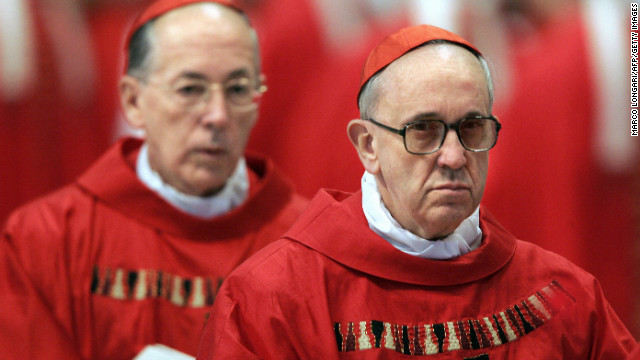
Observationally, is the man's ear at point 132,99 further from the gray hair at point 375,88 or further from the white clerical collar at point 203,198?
the gray hair at point 375,88

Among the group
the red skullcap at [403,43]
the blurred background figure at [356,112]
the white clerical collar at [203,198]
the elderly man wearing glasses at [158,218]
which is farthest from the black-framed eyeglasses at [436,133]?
the white clerical collar at [203,198]

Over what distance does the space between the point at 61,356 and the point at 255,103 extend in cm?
95

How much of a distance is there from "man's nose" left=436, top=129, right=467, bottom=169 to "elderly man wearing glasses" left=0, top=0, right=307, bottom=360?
3.35 ft

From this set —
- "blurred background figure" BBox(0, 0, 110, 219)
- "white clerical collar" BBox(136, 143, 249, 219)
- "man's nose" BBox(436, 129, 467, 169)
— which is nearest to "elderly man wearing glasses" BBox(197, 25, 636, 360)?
"man's nose" BBox(436, 129, 467, 169)

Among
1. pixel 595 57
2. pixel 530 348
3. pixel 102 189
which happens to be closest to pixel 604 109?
pixel 595 57

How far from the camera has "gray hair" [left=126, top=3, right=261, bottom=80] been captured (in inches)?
114

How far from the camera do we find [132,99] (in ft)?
9.82

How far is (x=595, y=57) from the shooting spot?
3.32 m

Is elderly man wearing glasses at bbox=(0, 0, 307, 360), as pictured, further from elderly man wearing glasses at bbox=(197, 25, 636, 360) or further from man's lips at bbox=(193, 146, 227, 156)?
elderly man wearing glasses at bbox=(197, 25, 636, 360)

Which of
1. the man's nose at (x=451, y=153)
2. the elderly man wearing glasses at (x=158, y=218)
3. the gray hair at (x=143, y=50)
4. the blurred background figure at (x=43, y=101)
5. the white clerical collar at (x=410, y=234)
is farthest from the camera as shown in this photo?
the blurred background figure at (x=43, y=101)

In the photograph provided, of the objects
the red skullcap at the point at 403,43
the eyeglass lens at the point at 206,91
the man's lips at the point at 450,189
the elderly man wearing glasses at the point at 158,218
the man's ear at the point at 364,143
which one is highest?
the red skullcap at the point at 403,43

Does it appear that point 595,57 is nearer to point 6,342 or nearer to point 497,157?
point 497,157

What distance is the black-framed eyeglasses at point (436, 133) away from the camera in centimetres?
188

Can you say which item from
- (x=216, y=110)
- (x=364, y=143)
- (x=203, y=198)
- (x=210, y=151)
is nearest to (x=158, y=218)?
(x=203, y=198)
